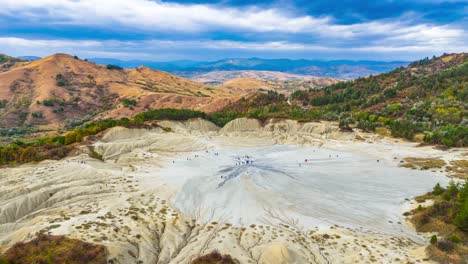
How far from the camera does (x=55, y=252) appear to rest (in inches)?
1347

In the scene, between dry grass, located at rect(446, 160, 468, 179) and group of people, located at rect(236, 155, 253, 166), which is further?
group of people, located at rect(236, 155, 253, 166)

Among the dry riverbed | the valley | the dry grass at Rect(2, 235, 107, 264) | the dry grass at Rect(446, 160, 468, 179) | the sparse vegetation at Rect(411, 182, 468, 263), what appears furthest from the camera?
the dry grass at Rect(446, 160, 468, 179)

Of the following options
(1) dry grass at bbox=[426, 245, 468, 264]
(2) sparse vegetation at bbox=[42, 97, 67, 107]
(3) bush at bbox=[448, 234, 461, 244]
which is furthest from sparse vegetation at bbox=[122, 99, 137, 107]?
(1) dry grass at bbox=[426, 245, 468, 264]

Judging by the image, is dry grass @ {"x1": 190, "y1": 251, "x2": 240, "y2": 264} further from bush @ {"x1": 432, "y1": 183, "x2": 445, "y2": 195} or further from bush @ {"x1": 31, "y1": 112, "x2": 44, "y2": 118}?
bush @ {"x1": 31, "y1": 112, "x2": 44, "y2": 118}

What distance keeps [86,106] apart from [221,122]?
350 feet

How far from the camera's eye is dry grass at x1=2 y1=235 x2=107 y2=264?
3309 cm

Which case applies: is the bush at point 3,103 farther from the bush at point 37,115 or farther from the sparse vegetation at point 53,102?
the bush at point 37,115

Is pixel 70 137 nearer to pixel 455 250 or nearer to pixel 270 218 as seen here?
pixel 270 218

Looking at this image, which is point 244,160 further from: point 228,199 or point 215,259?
point 215,259

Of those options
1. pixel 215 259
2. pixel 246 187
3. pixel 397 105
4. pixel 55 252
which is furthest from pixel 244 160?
pixel 397 105

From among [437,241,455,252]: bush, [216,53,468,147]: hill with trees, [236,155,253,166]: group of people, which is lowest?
[236,155,253,166]: group of people

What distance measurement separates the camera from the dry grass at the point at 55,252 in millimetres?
33094

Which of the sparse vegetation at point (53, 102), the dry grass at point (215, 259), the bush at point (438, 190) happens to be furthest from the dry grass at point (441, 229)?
the sparse vegetation at point (53, 102)

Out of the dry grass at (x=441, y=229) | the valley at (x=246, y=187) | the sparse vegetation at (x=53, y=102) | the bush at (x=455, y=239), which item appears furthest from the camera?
the sparse vegetation at (x=53, y=102)
